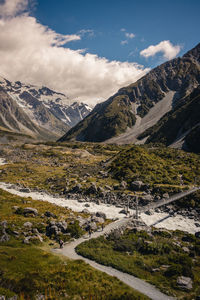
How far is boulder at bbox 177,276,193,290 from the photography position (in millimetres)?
21078

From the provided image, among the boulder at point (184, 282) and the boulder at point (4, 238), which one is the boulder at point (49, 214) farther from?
the boulder at point (184, 282)

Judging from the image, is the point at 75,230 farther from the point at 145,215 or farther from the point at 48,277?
the point at 145,215

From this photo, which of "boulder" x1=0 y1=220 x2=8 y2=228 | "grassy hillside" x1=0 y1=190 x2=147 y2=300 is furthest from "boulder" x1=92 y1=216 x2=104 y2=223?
"boulder" x1=0 y1=220 x2=8 y2=228

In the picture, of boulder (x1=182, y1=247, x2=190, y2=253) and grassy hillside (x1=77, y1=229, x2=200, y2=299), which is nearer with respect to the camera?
grassy hillside (x1=77, y1=229, x2=200, y2=299)

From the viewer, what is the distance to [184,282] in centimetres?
2152

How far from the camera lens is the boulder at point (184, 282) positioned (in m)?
21.1

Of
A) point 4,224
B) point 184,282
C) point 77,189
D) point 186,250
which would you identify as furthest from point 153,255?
point 77,189

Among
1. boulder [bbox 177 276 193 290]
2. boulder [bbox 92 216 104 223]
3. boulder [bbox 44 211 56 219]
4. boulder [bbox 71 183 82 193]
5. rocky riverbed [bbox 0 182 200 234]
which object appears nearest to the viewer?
boulder [bbox 177 276 193 290]

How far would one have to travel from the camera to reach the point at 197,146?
16500cm

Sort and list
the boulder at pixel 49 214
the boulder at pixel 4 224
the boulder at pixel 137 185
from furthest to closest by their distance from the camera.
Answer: the boulder at pixel 137 185
the boulder at pixel 49 214
the boulder at pixel 4 224

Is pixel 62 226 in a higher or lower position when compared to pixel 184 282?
higher

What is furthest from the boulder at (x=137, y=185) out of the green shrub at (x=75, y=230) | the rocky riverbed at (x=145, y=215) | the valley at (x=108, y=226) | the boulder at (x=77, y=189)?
the green shrub at (x=75, y=230)

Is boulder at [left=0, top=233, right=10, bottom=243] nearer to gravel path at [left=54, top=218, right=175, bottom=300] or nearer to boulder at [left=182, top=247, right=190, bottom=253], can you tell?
gravel path at [left=54, top=218, right=175, bottom=300]

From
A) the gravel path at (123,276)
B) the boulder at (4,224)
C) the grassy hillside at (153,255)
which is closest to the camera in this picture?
the gravel path at (123,276)
